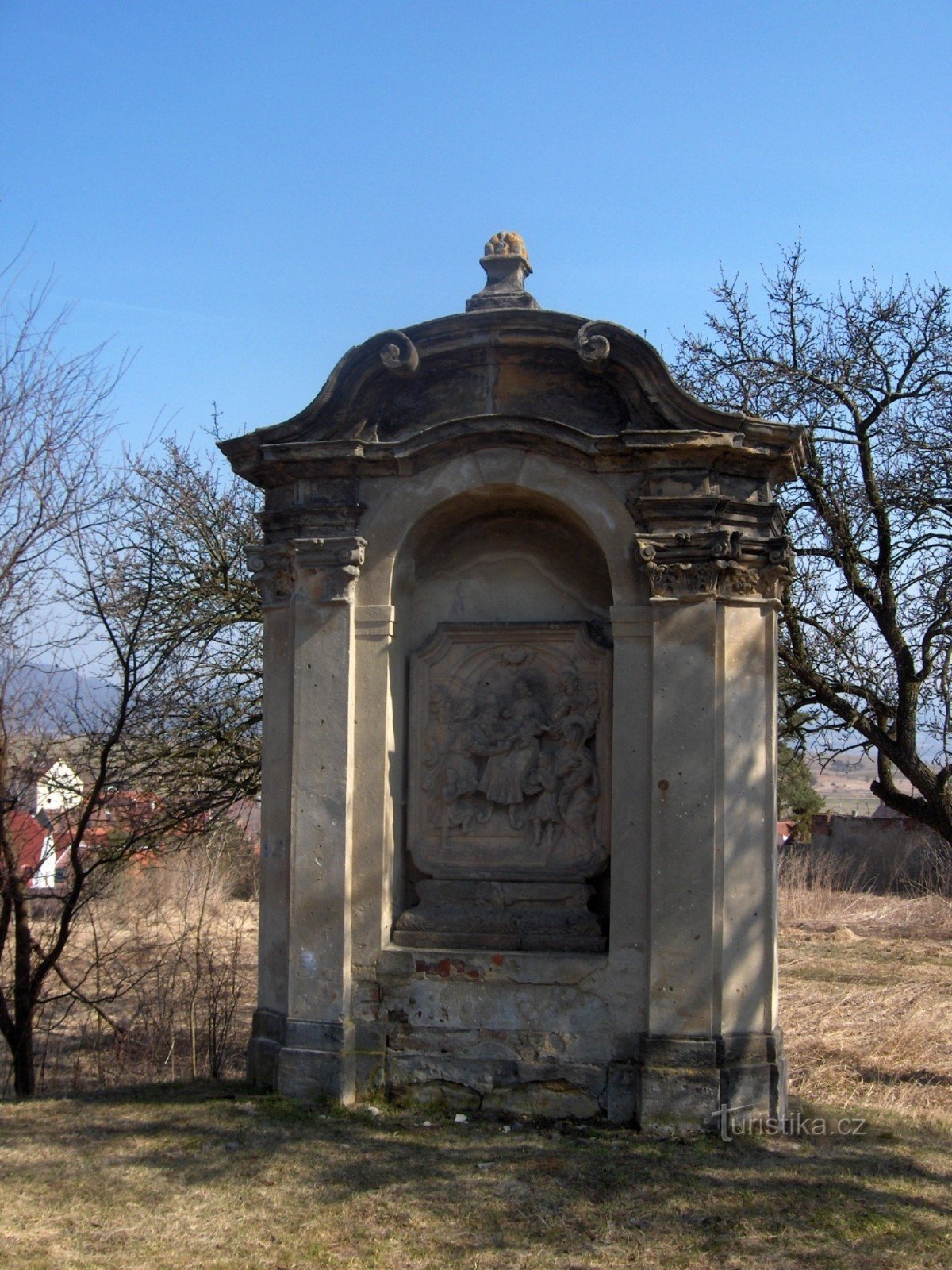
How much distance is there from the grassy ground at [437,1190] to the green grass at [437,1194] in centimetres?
1

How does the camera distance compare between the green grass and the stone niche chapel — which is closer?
the green grass

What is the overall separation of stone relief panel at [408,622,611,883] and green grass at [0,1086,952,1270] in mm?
1353

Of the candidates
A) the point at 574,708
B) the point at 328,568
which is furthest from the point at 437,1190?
the point at 328,568

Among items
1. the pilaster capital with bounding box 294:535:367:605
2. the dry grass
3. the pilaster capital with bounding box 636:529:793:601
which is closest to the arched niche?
the pilaster capital with bounding box 294:535:367:605

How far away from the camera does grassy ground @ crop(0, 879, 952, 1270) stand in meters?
4.87

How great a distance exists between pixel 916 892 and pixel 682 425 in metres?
16.5

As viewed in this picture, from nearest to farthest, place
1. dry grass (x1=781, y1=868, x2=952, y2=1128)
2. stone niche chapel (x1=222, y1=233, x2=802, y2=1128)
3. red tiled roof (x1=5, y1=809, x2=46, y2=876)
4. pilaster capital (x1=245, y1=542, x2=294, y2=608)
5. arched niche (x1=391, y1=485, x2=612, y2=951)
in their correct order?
stone niche chapel (x1=222, y1=233, x2=802, y2=1128), arched niche (x1=391, y1=485, x2=612, y2=951), pilaster capital (x1=245, y1=542, x2=294, y2=608), dry grass (x1=781, y1=868, x2=952, y2=1128), red tiled roof (x1=5, y1=809, x2=46, y2=876)

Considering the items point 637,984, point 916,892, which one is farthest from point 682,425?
point 916,892

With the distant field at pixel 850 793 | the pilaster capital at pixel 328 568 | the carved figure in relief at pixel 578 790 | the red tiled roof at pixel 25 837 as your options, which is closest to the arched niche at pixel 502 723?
the carved figure in relief at pixel 578 790

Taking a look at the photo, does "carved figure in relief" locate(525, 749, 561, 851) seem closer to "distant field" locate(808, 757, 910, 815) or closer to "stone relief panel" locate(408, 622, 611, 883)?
"stone relief panel" locate(408, 622, 611, 883)

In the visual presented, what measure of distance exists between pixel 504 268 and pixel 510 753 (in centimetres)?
271

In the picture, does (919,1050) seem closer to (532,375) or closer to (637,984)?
(637,984)

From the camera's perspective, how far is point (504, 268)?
7.37 meters

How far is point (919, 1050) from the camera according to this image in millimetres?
9273
